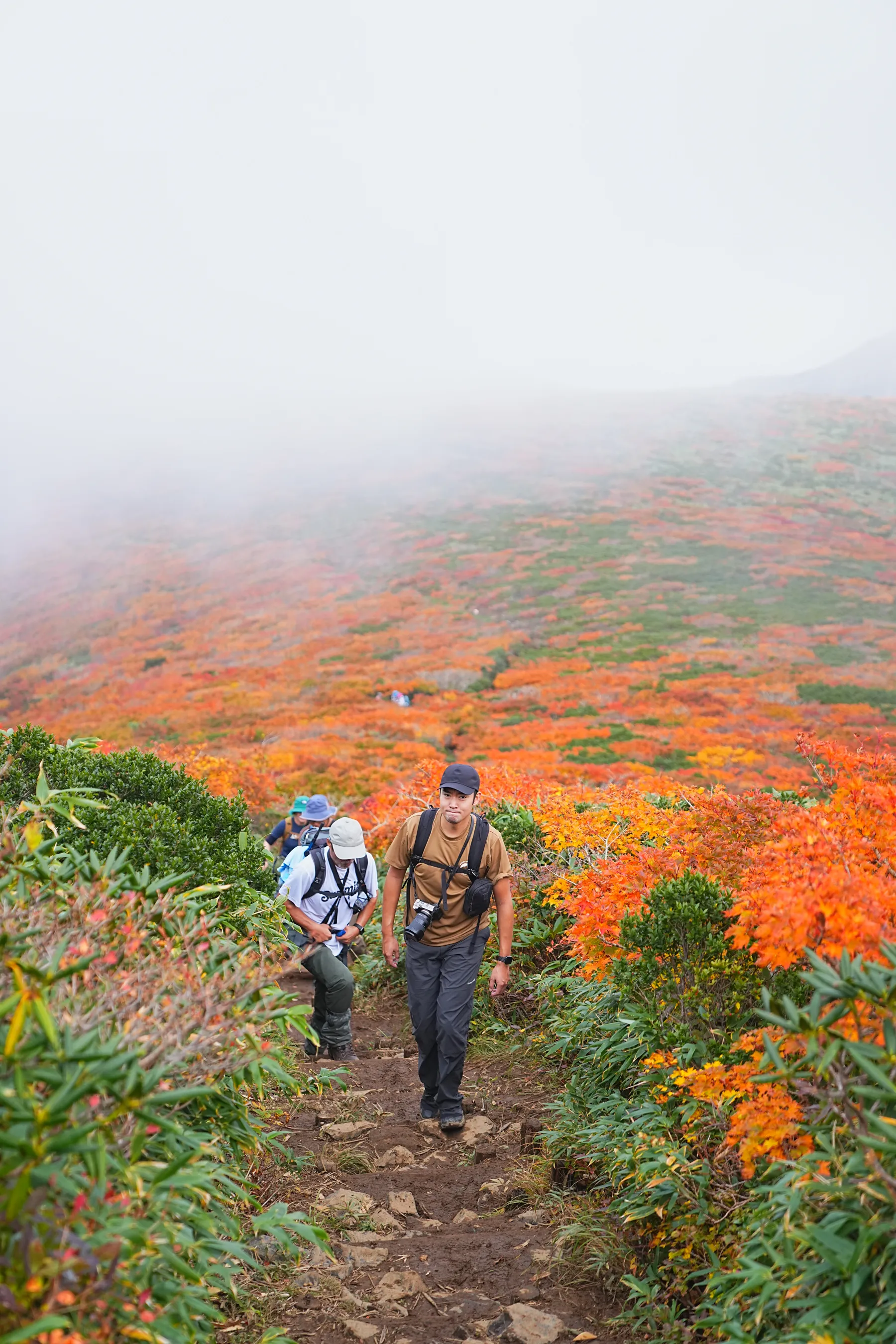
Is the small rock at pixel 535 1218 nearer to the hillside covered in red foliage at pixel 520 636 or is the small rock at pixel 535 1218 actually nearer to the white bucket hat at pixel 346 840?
the white bucket hat at pixel 346 840

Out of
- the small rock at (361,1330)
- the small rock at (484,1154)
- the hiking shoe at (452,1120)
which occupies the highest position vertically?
the small rock at (361,1330)

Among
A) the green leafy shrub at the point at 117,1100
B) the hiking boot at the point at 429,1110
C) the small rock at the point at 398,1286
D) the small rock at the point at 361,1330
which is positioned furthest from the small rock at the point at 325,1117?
the small rock at the point at 361,1330

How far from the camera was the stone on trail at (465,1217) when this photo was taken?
4.56 meters

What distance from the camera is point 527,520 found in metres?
42.5

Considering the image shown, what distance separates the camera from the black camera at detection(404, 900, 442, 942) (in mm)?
5609

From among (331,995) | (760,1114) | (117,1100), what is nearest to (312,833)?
(331,995)

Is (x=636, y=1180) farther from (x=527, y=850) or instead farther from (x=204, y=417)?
(x=204, y=417)

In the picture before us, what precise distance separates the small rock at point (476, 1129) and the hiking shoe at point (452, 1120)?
4 centimetres

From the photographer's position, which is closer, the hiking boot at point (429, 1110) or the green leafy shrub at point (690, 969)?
the green leafy shrub at point (690, 969)

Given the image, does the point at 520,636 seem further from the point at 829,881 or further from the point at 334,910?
the point at 829,881

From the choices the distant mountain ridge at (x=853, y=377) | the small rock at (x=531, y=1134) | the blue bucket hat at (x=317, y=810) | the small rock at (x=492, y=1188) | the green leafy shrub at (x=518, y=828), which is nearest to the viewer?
the small rock at (x=492, y=1188)

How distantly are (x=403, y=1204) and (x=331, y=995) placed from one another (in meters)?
2.22

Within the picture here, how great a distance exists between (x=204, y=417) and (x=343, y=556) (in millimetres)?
49449

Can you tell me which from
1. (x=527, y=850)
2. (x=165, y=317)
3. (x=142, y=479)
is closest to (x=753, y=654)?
(x=527, y=850)
